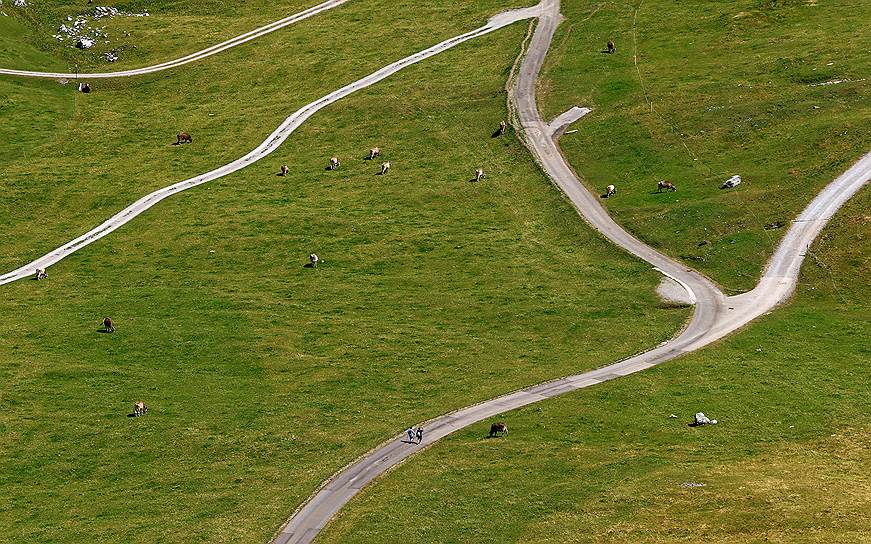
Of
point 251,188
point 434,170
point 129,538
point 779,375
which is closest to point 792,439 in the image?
point 779,375

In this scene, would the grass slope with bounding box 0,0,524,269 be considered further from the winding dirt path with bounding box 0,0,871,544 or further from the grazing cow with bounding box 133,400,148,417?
the grazing cow with bounding box 133,400,148,417

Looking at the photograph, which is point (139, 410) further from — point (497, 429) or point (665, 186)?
point (665, 186)

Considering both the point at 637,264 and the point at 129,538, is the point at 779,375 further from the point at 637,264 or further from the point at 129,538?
the point at 129,538

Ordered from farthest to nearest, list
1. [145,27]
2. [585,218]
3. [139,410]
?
[145,27]
[585,218]
[139,410]

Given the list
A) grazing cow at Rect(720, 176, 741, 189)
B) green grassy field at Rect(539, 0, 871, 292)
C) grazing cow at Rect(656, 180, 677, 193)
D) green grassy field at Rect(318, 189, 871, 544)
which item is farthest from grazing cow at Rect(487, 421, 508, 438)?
grazing cow at Rect(720, 176, 741, 189)

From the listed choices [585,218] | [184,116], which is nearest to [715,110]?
[585,218]

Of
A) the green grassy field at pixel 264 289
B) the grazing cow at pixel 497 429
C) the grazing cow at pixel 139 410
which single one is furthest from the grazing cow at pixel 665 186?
the grazing cow at pixel 139 410

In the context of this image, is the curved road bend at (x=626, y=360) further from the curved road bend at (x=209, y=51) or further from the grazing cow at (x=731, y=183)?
the curved road bend at (x=209, y=51)
